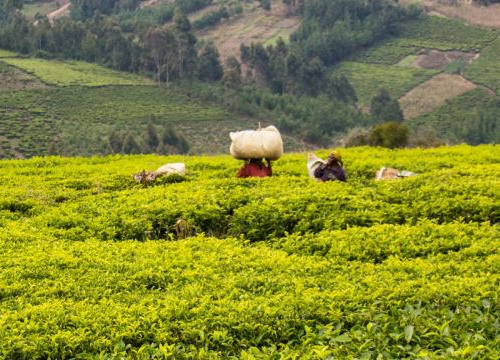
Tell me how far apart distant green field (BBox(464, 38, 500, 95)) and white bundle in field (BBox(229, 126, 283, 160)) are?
243 ft

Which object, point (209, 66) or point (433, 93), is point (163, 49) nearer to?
point (209, 66)

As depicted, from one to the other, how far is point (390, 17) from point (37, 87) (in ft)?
171

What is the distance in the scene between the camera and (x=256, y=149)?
10.6 metres

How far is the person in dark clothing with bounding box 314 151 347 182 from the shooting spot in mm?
10078

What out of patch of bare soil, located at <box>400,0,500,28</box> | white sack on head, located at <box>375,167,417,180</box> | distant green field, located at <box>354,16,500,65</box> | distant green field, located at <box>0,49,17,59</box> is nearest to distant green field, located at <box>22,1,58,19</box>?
distant green field, located at <box>0,49,17,59</box>

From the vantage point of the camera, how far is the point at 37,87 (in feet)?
226

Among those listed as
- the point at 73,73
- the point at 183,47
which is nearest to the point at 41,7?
the point at 183,47

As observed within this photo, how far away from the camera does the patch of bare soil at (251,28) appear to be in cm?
10296

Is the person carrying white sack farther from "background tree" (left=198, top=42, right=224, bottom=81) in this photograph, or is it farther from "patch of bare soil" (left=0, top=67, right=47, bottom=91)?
"background tree" (left=198, top=42, right=224, bottom=81)

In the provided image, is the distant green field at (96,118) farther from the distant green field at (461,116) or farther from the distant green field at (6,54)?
the distant green field at (461,116)

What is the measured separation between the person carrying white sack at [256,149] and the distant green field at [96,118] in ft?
137

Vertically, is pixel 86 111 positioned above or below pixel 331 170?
below

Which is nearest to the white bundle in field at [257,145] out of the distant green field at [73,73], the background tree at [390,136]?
the background tree at [390,136]

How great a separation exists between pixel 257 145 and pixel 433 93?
249 ft
